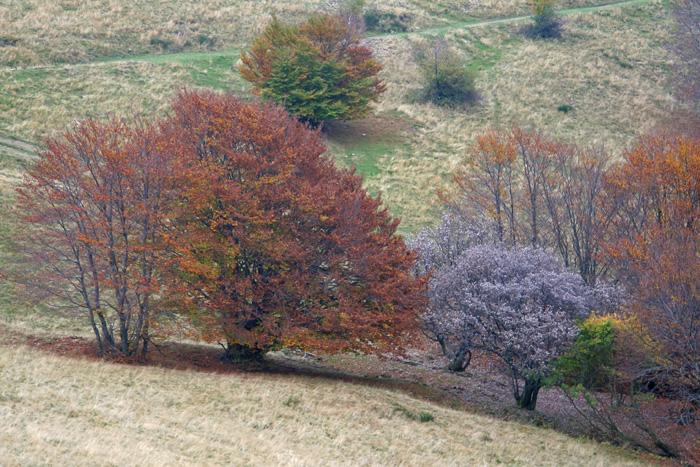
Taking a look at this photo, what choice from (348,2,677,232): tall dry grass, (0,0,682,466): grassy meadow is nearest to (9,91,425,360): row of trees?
(0,0,682,466): grassy meadow

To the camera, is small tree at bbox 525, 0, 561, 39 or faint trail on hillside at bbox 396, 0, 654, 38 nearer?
small tree at bbox 525, 0, 561, 39

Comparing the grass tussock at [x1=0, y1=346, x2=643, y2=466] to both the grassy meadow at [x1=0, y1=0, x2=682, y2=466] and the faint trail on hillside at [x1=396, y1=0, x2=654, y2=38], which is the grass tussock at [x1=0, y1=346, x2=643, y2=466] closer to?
the grassy meadow at [x1=0, y1=0, x2=682, y2=466]

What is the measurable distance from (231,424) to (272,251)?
662cm

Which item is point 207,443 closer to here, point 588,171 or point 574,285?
point 574,285

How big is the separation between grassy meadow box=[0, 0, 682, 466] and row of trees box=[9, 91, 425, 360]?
2146 millimetres

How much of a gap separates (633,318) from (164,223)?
635 inches

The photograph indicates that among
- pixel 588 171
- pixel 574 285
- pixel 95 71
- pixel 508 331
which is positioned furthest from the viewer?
pixel 95 71

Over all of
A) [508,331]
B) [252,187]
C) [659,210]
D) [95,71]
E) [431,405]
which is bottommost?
[431,405]

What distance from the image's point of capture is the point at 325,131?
163 ft

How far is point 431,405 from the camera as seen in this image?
68.5ft

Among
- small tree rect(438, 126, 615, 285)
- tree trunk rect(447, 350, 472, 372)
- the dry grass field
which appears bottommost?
tree trunk rect(447, 350, 472, 372)

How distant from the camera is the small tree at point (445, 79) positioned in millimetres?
55344

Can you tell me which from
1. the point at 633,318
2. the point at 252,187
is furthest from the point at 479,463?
the point at 252,187

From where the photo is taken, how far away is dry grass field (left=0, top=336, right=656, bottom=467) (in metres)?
12.8
